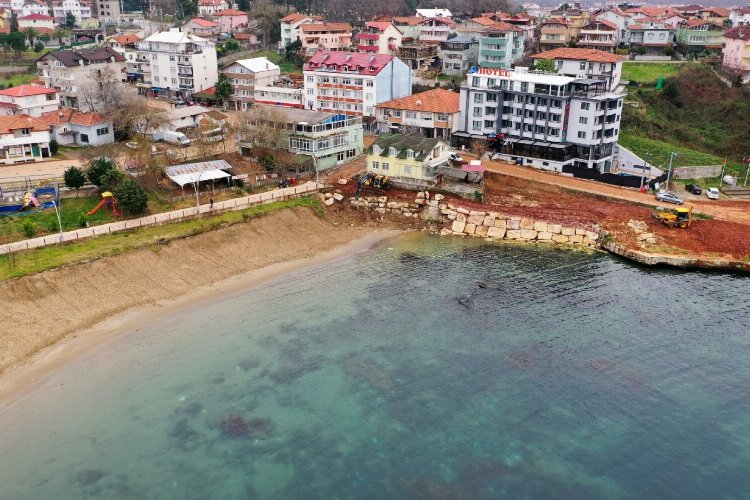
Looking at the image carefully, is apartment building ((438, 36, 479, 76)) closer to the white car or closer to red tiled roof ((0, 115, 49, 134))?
the white car

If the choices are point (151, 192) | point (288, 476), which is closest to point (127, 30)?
point (151, 192)

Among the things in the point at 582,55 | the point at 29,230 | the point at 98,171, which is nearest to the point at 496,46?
the point at 582,55

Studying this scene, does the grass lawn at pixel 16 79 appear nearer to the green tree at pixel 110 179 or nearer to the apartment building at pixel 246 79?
the apartment building at pixel 246 79

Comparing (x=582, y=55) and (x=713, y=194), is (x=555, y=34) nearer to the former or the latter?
(x=582, y=55)

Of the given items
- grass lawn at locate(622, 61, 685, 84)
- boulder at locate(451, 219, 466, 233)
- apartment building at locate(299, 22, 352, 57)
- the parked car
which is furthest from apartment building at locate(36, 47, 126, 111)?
grass lawn at locate(622, 61, 685, 84)

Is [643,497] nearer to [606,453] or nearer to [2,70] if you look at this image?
[606,453]

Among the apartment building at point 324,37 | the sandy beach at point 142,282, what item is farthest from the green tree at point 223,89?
the sandy beach at point 142,282
